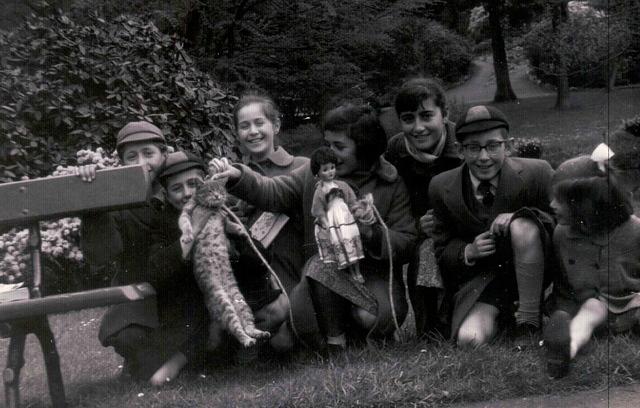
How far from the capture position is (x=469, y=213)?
3.84 meters

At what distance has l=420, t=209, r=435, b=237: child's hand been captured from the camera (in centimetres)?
397

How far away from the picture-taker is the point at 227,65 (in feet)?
27.5

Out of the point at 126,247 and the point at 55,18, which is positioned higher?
the point at 55,18

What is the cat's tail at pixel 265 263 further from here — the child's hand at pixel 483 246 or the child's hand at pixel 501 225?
the child's hand at pixel 501 225

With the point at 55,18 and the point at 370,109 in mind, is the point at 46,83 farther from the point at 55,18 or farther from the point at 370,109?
the point at 370,109

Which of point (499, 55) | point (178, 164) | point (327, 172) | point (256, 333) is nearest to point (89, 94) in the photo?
point (178, 164)

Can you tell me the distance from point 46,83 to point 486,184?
2.37m

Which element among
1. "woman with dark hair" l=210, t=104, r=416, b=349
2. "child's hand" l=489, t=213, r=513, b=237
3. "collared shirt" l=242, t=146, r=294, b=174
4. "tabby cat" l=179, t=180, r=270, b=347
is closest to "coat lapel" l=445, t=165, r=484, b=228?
"child's hand" l=489, t=213, r=513, b=237

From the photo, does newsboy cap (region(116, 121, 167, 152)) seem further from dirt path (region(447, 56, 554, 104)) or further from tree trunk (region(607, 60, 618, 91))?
tree trunk (region(607, 60, 618, 91))

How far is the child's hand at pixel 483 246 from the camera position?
376 centimetres

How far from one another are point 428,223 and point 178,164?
1.25 meters

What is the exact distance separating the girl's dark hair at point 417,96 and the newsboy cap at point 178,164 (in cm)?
107

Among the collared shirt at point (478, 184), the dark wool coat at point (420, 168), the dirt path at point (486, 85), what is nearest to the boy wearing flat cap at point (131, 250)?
the dark wool coat at point (420, 168)

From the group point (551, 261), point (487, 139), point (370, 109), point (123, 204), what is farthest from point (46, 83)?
point (551, 261)
